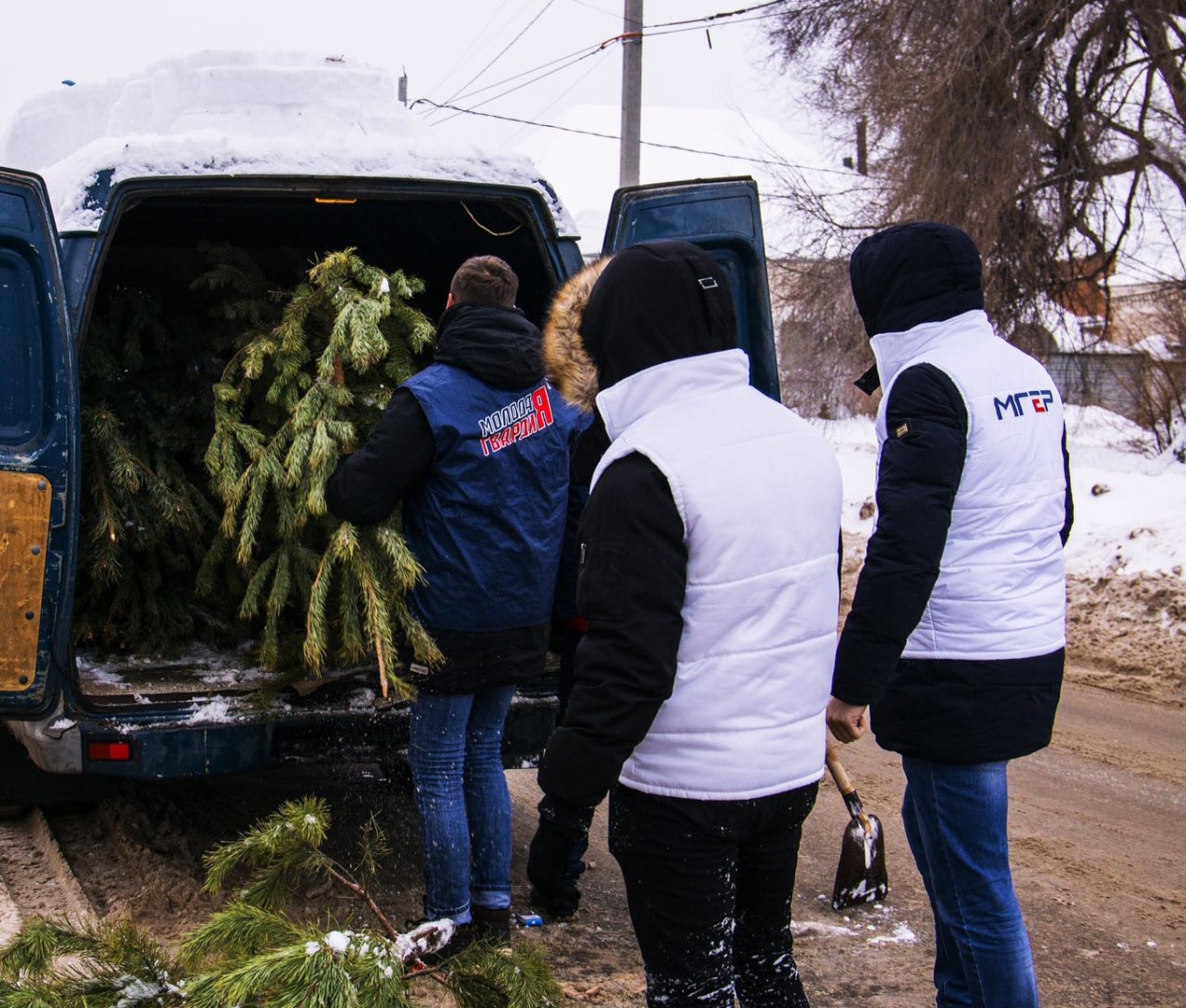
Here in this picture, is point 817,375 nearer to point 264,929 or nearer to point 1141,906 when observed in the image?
point 1141,906

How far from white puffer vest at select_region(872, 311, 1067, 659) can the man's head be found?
4.62 ft

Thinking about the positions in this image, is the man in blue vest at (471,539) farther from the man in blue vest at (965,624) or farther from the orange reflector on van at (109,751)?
the man in blue vest at (965,624)

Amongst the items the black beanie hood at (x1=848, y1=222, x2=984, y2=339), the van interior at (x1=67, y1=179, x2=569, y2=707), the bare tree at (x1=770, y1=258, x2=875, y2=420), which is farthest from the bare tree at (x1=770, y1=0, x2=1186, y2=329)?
the black beanie hood at (x1=848, y1=222, x2=984, y2=339)

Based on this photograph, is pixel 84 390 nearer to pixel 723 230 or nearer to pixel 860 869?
pixel 723 230

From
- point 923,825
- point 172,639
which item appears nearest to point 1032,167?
point 172,639

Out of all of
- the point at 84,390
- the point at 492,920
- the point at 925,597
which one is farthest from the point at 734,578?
the point at 84,390

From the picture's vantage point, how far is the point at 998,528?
2.87 metres

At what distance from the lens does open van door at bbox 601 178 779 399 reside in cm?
451

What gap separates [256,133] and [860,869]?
329 cm

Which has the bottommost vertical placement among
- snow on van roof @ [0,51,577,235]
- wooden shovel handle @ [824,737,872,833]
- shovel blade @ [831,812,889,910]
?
shovel blade @ [831,812,889,910]

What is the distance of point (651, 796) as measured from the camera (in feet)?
7.77

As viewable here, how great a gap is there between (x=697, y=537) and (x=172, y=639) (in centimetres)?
362

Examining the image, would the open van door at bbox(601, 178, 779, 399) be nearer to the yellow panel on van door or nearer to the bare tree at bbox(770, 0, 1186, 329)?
the yellow panel on van door

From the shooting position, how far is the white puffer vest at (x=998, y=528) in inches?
112
